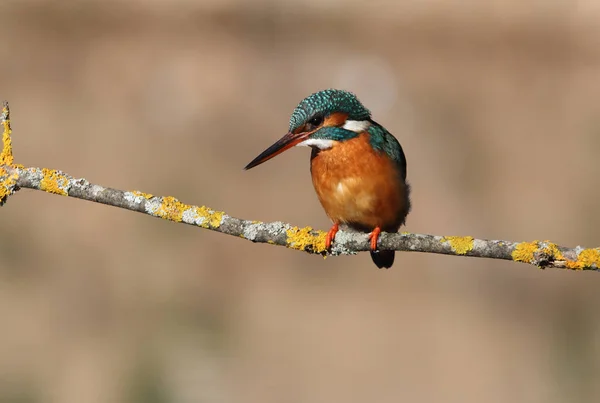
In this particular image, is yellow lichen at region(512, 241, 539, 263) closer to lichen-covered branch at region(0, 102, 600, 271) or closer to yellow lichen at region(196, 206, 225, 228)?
lichen-covered branch at region(0, 102, 600, 271)

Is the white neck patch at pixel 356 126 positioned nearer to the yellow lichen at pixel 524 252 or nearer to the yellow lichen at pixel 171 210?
the yellow lichen at pixel 171 210

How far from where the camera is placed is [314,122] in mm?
1992

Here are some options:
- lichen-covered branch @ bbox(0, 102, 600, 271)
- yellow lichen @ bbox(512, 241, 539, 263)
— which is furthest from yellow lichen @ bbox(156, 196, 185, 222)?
yellow lichen @ bbox(512, 241, 539, 263)

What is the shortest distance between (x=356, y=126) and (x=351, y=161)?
10 centimetres

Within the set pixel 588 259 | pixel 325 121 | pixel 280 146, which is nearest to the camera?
pixel 588 259

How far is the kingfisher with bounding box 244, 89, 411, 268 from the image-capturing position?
2.00 meters

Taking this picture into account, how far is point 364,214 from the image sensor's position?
2.09 metres

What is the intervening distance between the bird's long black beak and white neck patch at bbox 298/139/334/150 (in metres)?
0.02

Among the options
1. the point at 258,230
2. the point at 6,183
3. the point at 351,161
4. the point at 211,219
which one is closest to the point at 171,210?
the point at 211,219

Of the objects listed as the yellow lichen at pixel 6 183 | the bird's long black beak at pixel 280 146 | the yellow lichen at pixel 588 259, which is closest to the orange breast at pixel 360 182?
the bird's long black beak at pixel 280 146

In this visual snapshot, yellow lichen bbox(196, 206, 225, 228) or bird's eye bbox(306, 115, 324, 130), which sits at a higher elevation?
bird's eye bbox(306, 115, 324, 130)

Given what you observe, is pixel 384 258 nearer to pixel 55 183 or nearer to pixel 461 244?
pixel 461 244

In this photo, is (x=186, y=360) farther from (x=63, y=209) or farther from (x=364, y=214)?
(x=364, y=214)

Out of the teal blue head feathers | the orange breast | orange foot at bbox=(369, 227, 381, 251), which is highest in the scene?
the teal blue head feathers
